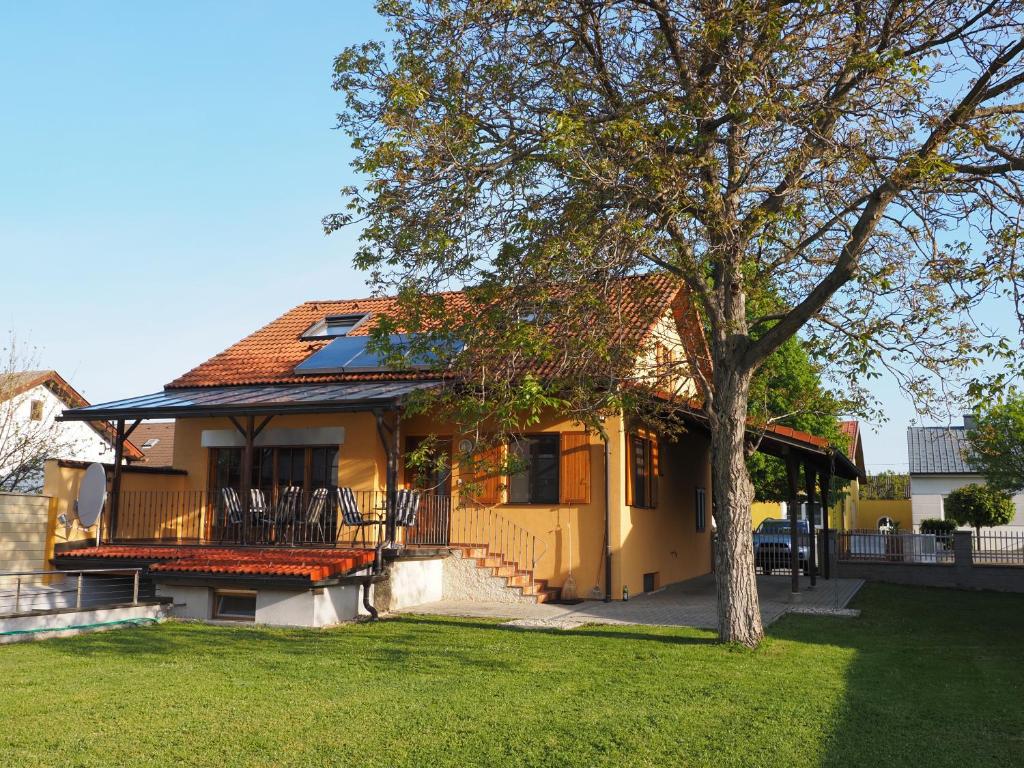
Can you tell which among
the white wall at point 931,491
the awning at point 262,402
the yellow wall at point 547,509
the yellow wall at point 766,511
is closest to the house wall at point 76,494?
the yellow wall at point 547,509

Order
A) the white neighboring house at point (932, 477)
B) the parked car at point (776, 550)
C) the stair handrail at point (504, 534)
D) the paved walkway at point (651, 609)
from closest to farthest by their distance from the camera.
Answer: the paved walkway at point (651, 609) → the stair handrail at point (504, 534) → the parked car at point (776, 550) → the white neighboring house at point (932, 477)

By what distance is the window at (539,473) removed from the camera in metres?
15.7

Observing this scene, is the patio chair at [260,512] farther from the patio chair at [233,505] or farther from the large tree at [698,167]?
the large tree at [698,167]

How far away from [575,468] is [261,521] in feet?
16.9

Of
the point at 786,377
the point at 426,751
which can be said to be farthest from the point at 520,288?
the point at 786,377

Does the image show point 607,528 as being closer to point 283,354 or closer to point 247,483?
point 247,483

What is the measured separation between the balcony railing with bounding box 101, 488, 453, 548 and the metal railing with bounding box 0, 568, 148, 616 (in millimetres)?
1201

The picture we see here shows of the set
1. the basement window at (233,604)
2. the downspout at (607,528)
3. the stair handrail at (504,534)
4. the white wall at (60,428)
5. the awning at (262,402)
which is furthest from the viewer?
the white wall at (60,428)

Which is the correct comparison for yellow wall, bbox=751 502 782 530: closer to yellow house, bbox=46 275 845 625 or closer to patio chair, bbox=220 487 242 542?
yellow house, bbox=46 275 845 625

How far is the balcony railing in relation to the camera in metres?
14.8

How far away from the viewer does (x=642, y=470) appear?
16953mm

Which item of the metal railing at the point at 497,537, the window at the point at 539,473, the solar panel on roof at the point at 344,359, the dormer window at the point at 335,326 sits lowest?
the metal railing at the point at 497,537

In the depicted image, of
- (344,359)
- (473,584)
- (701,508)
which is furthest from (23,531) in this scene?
(701,508)

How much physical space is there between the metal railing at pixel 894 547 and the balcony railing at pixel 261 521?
10.4 metres
